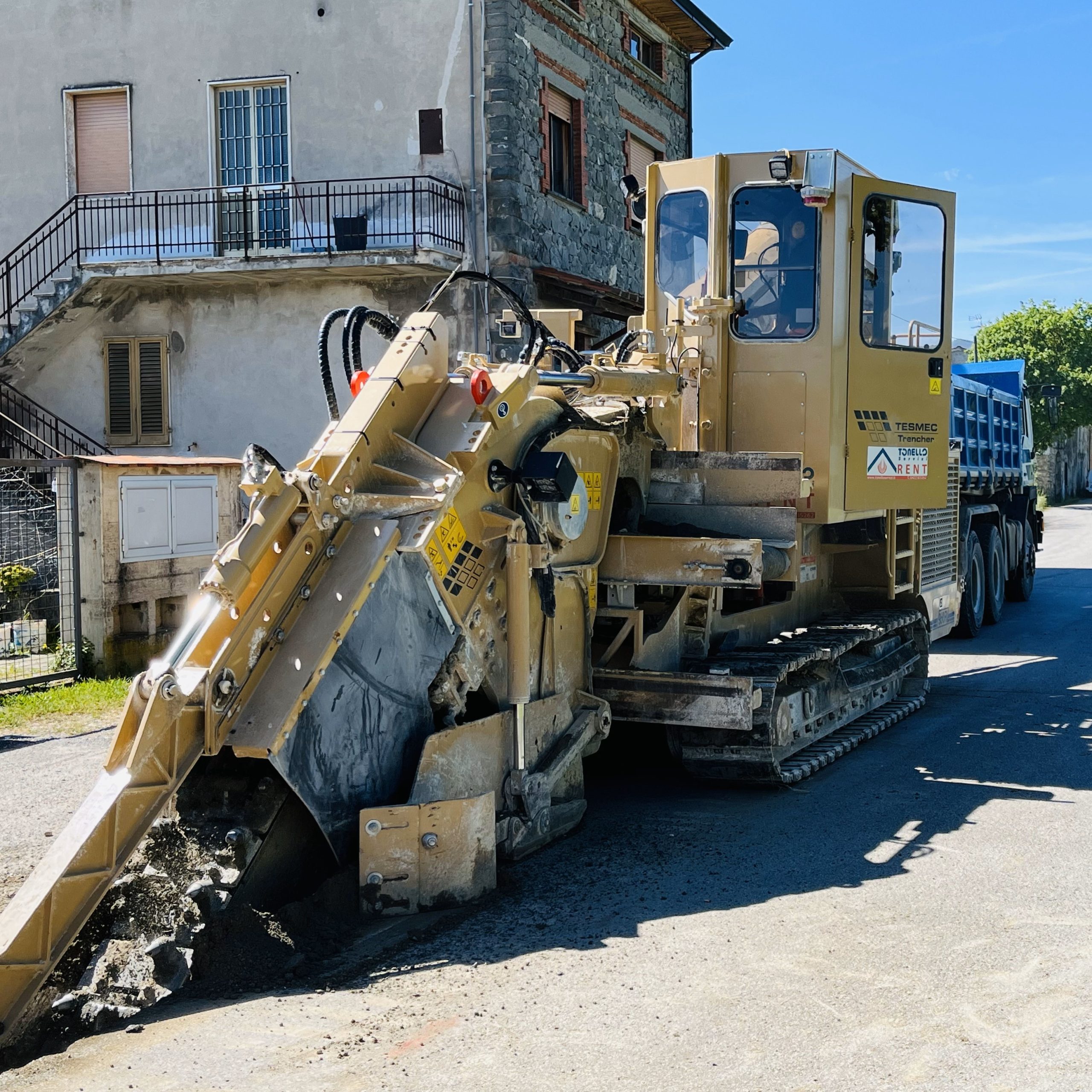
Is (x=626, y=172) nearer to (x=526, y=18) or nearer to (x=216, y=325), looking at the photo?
(x=526, y=18)

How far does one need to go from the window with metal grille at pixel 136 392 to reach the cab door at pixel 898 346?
14498 mm

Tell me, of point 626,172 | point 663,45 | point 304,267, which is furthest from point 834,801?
point 663,45

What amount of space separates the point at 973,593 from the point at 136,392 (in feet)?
43.0

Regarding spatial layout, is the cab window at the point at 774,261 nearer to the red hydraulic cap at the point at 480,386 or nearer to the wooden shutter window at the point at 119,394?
the red hydraulic cap at the point at 480,386

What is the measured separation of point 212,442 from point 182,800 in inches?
628

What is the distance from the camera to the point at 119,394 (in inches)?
819

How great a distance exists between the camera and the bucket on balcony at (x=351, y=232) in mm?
18969

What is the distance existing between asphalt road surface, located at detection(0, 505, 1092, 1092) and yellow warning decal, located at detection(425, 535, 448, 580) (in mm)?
1384

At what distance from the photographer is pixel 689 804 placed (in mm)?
7102

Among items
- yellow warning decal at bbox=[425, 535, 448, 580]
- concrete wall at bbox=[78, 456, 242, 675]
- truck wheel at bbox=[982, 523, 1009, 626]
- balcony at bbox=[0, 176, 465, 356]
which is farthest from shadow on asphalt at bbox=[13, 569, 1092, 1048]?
balcony at bbox=[0, 176, 465, 356]

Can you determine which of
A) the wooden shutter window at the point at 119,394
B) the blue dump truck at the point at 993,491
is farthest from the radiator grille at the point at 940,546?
the wooden shutter window at the point at 119,394

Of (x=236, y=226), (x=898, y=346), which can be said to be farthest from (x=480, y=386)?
(x=236, y=226)

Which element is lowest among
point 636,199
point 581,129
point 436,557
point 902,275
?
point 436,557

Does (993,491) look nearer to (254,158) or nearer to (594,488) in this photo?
(594,488)
